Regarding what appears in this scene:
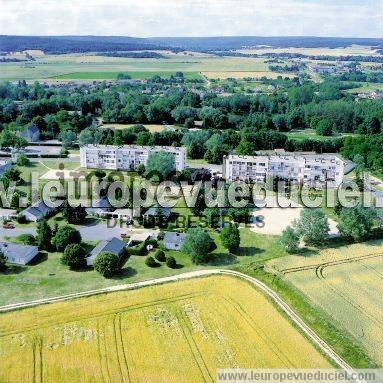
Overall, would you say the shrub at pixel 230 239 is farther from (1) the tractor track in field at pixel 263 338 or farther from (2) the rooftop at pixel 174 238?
(1) the tractor track in field at pixel 263 338

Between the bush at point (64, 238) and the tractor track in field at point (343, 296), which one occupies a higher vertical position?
the bush at point (64, 238)

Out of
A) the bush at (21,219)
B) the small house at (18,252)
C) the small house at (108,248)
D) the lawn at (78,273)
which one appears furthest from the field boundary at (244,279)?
the bush at (21,219)

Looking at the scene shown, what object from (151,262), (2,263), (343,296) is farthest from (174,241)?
(343,296)

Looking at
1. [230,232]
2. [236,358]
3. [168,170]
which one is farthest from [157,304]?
[168,170]

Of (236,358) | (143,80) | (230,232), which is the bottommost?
(236,358)

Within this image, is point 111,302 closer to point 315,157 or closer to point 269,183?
point 269,183

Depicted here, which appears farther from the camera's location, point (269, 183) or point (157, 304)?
point (269, 183)

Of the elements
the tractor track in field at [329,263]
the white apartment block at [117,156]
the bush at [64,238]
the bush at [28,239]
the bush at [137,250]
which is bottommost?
the tractor track in field at [329,263]
